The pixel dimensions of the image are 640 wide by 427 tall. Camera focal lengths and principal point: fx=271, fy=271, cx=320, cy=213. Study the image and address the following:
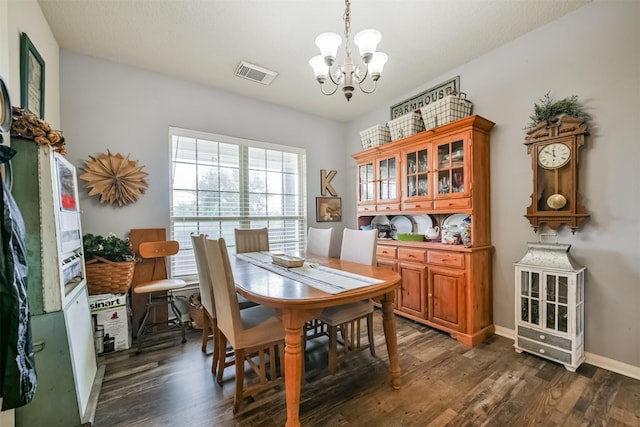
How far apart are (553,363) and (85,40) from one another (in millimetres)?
4935

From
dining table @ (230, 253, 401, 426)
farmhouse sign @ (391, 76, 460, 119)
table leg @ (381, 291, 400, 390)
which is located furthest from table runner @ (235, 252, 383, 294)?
farmhouse sign @ (391, 76, 460, 119)

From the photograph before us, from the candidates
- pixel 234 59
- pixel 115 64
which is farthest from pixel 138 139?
pixel 234 59

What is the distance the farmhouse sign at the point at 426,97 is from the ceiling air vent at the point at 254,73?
1.69 metres

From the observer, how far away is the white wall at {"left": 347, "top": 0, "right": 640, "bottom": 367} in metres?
2.00

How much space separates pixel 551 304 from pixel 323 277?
191cm

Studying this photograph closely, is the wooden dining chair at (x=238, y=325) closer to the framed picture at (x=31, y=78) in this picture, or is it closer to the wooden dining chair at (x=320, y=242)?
the wooden dining chair at (x=320, y=242)

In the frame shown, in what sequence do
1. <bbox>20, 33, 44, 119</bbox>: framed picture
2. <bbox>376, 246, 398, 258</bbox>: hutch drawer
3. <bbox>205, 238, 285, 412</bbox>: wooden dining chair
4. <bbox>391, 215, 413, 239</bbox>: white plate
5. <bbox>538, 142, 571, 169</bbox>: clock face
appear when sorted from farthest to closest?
<bbox>391, 215, 413, 239</bbox>: white plate → <bbox>376, 246, 398, 258</bbox>: hutch drawer → <bbox>538, 142, 571, 169</bbox>: clock face → <bbox>20, 33, 44, 119</bbox>: framed picture → <bbox>205, 238, 285, 412</bbox>: wooden dining chair

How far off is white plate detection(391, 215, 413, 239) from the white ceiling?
176cm

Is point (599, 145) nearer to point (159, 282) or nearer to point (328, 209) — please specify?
point (328, 209)

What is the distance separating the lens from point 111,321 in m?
2.40

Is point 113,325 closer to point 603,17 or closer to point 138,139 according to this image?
point 138,139

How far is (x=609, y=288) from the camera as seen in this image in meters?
2.10

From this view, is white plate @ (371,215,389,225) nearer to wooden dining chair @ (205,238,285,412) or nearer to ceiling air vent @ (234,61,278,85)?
ceiling air vent @ (234,61,278,85)

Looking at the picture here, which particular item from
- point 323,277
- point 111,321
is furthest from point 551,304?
point 111,321
